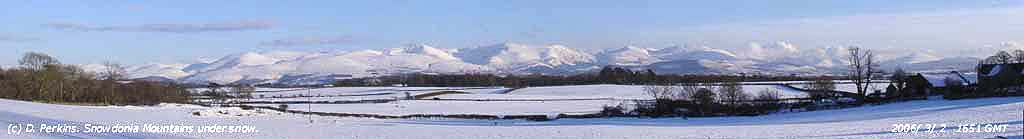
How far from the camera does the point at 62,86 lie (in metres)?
62.8

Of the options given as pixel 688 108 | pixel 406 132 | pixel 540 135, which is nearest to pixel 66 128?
pixel 406 132

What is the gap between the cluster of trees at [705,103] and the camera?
48094 mm

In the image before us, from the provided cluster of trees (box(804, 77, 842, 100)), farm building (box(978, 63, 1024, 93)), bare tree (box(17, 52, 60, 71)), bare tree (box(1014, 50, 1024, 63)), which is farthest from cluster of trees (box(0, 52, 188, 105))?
bare tree (box(1014, 50, 1024, 63))

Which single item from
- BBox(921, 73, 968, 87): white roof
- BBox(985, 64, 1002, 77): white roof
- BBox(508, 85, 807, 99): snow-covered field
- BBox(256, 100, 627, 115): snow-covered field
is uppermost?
BBox(985, 64, 1002, 77): white roof

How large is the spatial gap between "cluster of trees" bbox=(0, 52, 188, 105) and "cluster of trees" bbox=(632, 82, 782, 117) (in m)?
33.6

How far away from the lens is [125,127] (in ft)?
98.2

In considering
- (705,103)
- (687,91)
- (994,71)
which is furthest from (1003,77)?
(687,91)

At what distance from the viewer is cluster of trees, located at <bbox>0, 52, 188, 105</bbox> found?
61688mm

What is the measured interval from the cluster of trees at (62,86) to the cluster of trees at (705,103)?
3365 centimetres

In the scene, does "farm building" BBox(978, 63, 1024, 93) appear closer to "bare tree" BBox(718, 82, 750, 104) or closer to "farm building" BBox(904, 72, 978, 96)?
"farm building" BBox(904, 72, 978, 96)

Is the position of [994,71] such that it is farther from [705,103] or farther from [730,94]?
[705,103]

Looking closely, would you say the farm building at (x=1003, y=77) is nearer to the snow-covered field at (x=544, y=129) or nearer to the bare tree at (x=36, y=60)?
the snow-covered field at (x=544, y=129)

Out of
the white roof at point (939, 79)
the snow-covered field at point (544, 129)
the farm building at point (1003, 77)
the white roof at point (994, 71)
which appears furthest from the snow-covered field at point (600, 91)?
the snow-covered field at point (544, 129)

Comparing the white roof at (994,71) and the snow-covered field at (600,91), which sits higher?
the white roof at (994,71)
